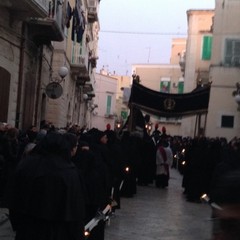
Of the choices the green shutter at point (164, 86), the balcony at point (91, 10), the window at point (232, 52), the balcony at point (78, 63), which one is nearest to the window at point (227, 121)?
the window at point (232, 52)

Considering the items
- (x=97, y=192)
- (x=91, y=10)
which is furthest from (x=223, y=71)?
(x=97, y=192)

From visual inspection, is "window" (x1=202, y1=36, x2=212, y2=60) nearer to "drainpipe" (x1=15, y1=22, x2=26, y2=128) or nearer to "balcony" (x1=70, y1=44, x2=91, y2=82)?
"balcony" (x1=70, y1=44, x2=91, y2=82)

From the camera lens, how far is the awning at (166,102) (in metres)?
19.5

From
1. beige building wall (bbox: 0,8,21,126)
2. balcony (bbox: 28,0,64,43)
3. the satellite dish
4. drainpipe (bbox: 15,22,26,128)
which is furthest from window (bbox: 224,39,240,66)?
Result: beige building wall (bbox: 0,8,21,126)

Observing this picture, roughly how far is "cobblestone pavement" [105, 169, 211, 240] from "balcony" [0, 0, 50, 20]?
17.3 feet

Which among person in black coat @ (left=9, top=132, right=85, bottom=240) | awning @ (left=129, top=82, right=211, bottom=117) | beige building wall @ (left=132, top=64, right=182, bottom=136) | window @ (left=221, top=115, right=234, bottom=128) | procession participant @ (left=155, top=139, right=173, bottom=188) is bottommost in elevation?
procession participant @ (left=155, top=139, right=173, bottom=188)

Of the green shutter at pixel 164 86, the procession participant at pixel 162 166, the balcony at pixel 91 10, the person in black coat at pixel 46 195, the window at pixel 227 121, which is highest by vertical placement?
the balcony at pixel 91 10

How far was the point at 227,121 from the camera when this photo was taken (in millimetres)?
30781

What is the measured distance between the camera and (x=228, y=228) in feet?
7.80

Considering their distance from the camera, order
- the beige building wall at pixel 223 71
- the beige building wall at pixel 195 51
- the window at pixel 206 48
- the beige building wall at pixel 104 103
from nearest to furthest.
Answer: the beige building wall at pixel 223 71 < the window at pixel 206 48 < the beige building wall at pixel 195 51 < the beige building wall at pixel 104 103

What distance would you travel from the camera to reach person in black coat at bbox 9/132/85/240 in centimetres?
516

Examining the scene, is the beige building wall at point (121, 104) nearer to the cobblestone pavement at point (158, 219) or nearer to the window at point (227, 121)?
the window at point (227, 121)

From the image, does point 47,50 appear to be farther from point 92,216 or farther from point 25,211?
point 25,211

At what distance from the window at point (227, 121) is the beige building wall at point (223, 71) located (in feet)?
0.17
